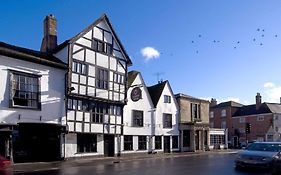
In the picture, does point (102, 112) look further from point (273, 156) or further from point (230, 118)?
point (230, 118)

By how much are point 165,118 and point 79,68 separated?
52.6 feet

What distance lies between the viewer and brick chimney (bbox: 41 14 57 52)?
1326 inches

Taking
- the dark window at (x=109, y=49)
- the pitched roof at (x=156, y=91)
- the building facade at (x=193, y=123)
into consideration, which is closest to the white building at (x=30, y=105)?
the dark window at (x=109, y=49)

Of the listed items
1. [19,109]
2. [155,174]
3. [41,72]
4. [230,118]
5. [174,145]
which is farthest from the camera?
[230,118]

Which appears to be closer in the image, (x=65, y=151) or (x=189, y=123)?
(x=65, y=151)

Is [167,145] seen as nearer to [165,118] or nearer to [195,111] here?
[165,118]

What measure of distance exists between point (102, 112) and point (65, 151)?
5.55 m

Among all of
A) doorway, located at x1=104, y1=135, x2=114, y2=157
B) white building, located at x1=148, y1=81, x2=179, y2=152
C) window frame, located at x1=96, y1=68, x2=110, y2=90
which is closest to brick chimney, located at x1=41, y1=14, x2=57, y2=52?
window frame, located at x1=96, y1=68, x2=110, y2=90

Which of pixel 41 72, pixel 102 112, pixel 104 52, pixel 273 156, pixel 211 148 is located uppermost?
pixel 104 52

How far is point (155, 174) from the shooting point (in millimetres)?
18047

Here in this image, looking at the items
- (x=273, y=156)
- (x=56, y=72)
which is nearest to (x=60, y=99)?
(x=56, y=72)

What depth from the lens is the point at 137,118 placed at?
3988 centimetres

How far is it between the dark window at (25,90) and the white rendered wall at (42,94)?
1.14 feet

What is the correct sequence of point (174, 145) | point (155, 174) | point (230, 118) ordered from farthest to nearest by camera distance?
point (230, 118) < point (174, 145) < point (155, 174)
